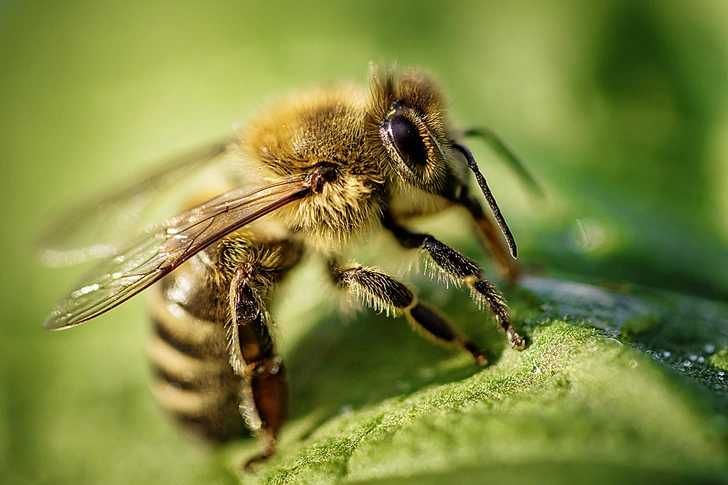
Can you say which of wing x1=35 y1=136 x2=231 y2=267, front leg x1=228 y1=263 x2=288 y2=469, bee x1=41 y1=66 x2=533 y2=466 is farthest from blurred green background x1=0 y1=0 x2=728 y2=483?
wing x1=35 y1=136 x2=231 y2=267

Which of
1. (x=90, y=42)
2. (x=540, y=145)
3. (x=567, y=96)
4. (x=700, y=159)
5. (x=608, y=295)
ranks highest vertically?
(x=90, y=42)

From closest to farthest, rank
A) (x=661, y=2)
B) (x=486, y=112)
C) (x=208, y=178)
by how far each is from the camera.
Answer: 1. (x=208, y=178)
2. (x=661, y=2)
3. (x=486, y=112)

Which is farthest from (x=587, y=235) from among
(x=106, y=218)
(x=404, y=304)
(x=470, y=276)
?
(x=106, y=218)

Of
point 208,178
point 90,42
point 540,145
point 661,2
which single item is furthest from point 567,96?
point 90,42

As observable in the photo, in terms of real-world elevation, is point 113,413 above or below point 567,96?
below

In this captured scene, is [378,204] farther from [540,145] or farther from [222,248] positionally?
[540,145]

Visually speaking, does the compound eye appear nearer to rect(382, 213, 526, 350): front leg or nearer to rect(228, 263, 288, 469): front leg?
rect(382, 213, 526, 350): front leg

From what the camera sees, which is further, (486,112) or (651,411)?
(486,112)

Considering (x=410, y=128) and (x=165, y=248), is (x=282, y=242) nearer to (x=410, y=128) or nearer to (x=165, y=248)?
(x=165, y=248)
